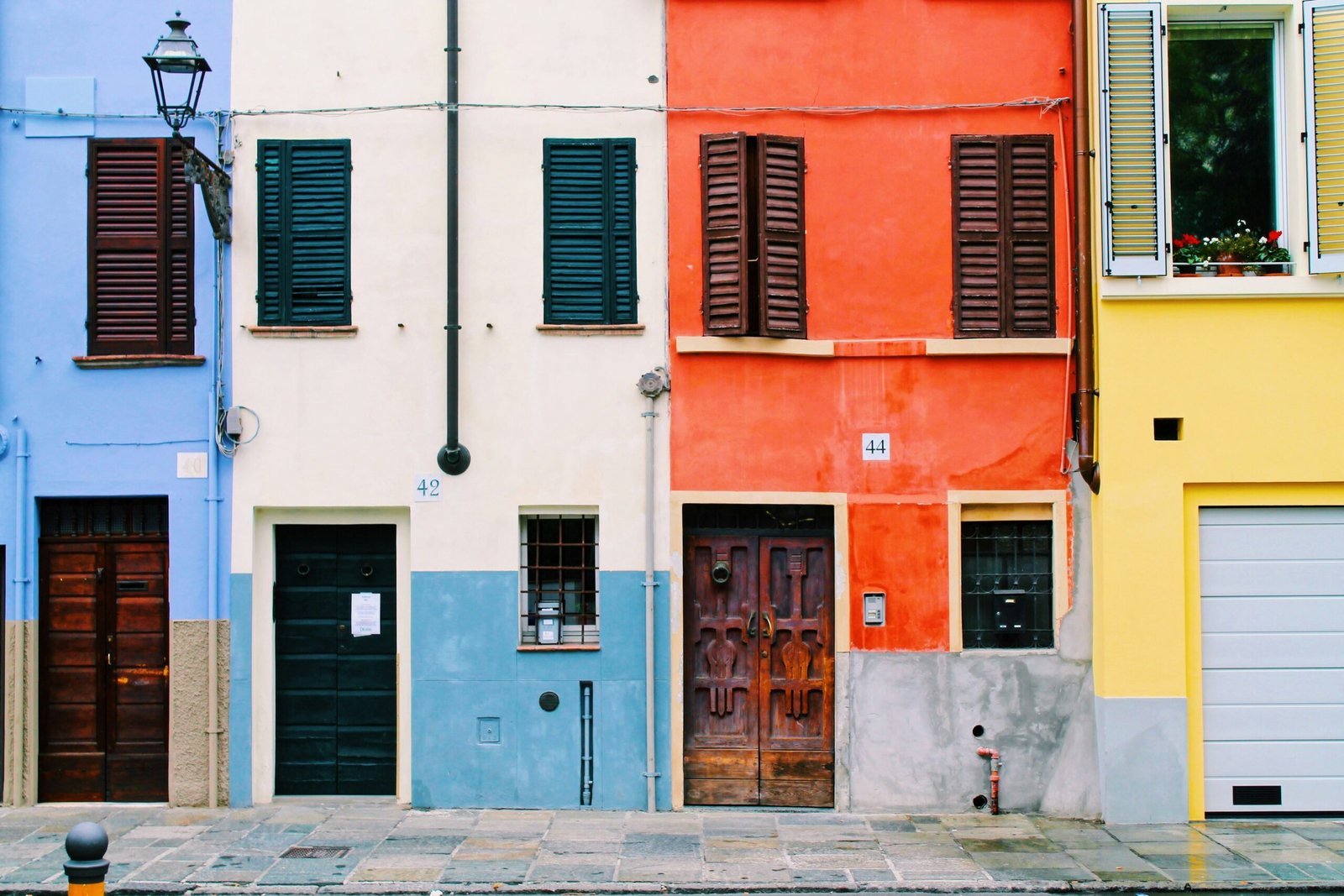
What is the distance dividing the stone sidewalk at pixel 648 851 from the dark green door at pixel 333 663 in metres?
0.34

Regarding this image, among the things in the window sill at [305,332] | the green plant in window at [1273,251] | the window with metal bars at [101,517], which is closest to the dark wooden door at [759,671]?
the window sill at [305,332]

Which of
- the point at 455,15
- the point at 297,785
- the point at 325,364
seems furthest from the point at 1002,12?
the point at 297,785

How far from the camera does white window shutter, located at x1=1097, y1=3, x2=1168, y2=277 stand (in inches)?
404

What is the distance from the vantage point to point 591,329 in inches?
421

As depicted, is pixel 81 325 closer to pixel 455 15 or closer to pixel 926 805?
pixel 455 15

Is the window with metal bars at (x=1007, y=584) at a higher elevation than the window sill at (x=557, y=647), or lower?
higher

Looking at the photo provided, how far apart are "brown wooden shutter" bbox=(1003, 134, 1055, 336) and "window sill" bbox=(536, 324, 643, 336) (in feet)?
10.8

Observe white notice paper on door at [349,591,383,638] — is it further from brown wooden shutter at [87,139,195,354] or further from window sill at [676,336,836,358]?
window sill at [676,336,836,358]

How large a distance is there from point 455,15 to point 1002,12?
15.7 ft

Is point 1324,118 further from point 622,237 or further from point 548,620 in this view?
point 548,620

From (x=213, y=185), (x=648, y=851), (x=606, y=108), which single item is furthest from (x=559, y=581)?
(x=213, y=185)

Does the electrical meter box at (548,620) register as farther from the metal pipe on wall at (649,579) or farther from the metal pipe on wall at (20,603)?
the metal pipe on wall at (20,603)

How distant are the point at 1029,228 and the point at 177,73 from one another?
7.44 metres

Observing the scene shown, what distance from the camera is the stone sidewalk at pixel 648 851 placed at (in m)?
8.62
